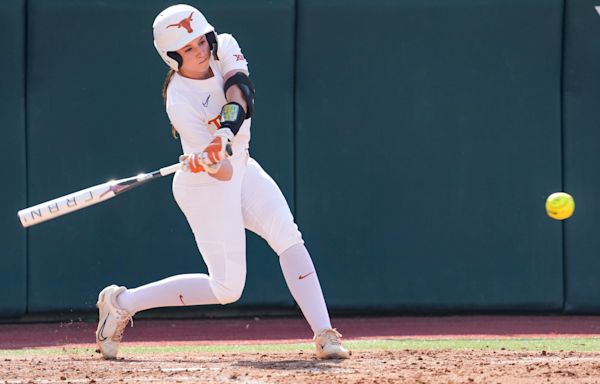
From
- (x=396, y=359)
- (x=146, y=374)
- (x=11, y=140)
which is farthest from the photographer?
(x=11, y=140)

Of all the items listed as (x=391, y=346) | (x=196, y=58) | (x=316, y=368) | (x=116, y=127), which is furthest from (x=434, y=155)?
(x=316, y=368)

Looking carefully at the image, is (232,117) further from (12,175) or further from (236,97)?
(12,175)

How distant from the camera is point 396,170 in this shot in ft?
28.6

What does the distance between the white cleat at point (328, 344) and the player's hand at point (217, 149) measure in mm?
992

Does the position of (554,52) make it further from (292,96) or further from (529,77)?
(292,96)

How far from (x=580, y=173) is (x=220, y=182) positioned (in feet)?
11.7

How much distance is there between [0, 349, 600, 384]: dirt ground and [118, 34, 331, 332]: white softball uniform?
34cm

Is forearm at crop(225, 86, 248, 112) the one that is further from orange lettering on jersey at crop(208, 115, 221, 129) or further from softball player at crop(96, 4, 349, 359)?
orange lettering on jersey at crop(208, 115, 221, 129)

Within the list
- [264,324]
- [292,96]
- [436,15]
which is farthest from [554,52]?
[264,324]

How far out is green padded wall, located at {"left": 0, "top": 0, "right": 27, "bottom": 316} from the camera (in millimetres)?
8523

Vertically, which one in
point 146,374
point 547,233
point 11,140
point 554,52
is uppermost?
point 554,52

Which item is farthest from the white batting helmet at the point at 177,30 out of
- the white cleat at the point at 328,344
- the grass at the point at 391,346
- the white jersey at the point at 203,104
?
the grass at the point at 391,346

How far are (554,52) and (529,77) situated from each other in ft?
0.80

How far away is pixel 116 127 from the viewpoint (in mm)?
8633
